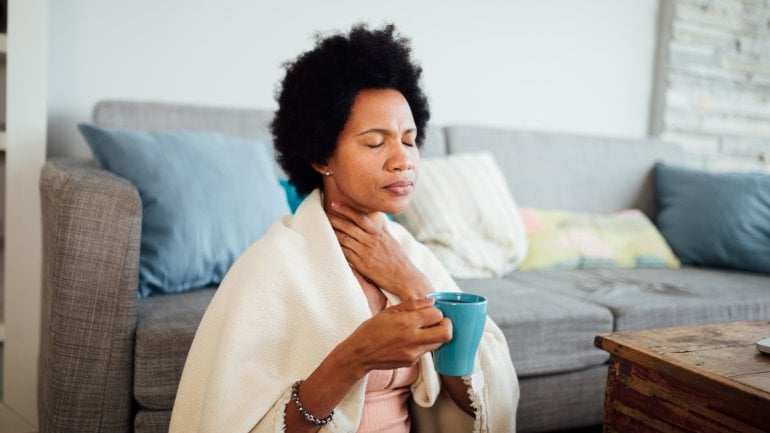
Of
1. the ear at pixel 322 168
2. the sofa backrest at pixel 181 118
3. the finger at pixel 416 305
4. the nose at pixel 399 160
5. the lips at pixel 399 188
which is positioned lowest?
the finger at pixel 416 305

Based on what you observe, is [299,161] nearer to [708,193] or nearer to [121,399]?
[121,399]

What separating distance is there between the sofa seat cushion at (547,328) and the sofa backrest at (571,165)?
83cm

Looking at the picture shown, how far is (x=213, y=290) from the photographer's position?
1.74 metres

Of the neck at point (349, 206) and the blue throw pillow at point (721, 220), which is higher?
the neck at point (349, 206)

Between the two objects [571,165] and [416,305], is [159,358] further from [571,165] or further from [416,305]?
[571,165]

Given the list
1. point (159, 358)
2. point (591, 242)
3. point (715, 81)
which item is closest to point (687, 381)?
point (159, 358)

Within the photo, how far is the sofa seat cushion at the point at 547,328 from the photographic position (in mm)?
1670

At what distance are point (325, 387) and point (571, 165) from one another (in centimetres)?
210

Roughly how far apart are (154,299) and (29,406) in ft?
2.28

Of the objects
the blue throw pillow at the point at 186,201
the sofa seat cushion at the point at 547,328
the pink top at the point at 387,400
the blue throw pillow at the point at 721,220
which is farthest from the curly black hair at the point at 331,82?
the blue throw pillow at the point at 721,220

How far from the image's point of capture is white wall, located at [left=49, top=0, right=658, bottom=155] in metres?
2.17

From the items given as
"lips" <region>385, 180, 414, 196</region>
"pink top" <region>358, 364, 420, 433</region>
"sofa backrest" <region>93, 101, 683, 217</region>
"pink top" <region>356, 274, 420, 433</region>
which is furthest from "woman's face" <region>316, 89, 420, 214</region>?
"sofa backrest" <region>93, 101, 683, 217</region>

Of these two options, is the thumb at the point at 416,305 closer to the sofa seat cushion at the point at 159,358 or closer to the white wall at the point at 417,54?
the sofa seat cushion at the point at 159,358

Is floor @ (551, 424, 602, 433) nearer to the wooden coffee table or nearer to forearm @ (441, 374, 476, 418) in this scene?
the wooden coffee table
